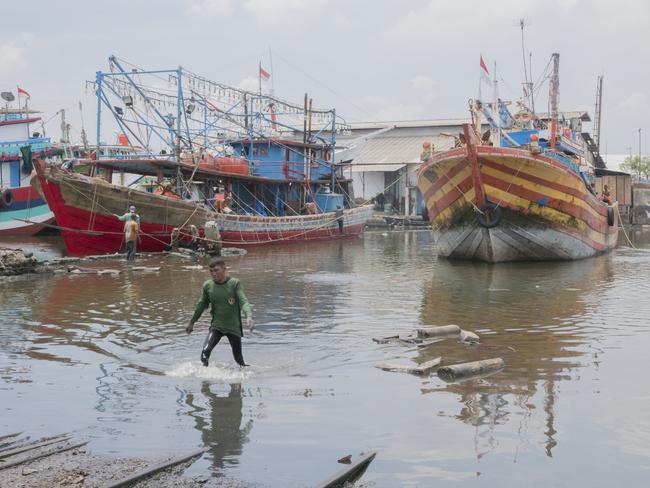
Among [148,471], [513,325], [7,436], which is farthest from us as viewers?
[513,325]

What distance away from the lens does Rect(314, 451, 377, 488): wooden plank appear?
5.30 metres

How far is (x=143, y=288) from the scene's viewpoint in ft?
54.7

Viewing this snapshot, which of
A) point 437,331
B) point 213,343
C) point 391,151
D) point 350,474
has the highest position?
point 391,151

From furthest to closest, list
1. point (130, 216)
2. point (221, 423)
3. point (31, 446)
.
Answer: point (130, 216) → point (221, 423) → point (31, 446)

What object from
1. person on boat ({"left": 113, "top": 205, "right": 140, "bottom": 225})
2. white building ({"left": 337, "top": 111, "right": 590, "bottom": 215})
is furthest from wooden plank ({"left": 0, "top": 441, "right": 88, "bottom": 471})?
white building ({"left": 337, "top": 111, "right": 590, "bottom": 215})

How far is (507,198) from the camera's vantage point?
22.1 metres

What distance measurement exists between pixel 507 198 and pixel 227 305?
1511 cm

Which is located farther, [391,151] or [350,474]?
[391,151]

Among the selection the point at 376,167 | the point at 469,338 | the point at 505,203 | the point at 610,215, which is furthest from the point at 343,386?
the point at 376,167

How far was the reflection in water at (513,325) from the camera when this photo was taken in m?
7.54

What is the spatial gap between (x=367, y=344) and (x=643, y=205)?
53790 millimetres

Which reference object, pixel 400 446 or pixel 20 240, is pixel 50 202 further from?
pixel 400 446

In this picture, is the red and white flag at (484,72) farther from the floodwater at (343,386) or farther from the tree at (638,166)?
the tree at (638,166)

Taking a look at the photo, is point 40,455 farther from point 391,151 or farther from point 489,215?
point 391,151
